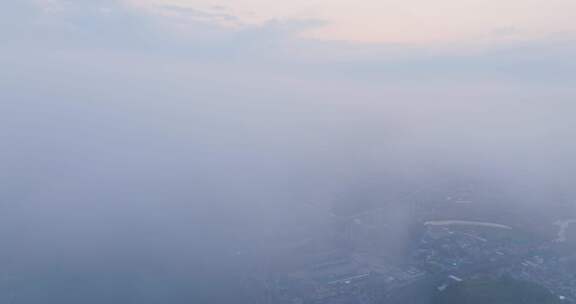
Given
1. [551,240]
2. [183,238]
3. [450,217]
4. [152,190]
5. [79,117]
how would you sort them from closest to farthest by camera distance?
[183,238] → [551,240] → [450,217] → [152,190] → [79,117]

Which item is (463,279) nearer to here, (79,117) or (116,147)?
(116,147)

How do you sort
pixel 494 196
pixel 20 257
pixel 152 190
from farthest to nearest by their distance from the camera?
pixel 494 196 → pixel 152 190 → pixel 20 257

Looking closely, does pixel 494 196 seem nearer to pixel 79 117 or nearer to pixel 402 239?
pixel 402 239

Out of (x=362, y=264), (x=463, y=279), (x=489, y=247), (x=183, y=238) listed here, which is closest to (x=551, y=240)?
(x=489, y=247)

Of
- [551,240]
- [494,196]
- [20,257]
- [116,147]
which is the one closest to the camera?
[20,257]

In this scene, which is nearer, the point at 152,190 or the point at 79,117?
the point at 152,190

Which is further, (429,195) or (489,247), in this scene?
(429,195)

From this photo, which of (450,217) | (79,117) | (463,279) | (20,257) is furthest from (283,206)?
(79,117)
